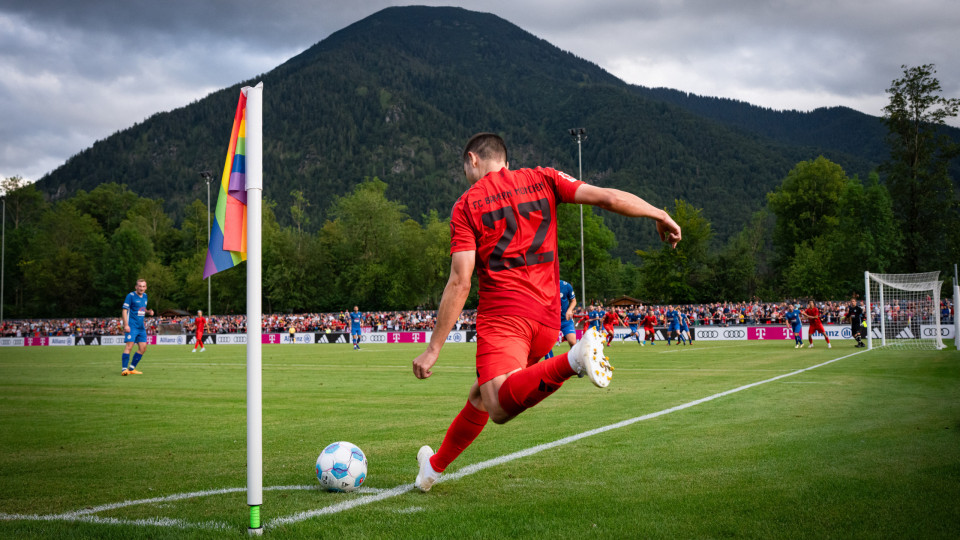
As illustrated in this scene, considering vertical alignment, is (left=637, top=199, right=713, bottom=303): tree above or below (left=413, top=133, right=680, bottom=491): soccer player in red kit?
above

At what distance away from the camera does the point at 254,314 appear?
4.03 m

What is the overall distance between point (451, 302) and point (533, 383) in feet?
2.46

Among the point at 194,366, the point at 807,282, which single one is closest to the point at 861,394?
the point at 194,366

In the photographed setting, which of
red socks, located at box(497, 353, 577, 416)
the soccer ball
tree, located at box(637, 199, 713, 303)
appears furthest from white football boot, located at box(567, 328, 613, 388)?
tree, located at box(637, 199, 713, 303)

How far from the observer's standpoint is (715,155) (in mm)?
163125

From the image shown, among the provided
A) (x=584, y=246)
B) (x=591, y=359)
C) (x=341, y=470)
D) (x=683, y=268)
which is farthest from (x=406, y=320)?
(x=591, y=359)

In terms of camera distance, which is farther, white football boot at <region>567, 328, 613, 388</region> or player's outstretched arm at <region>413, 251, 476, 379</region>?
player's outstretched arm at <region>413, 251, 476, 379</region>

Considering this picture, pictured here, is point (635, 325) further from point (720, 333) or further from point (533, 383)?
point (533, 383)

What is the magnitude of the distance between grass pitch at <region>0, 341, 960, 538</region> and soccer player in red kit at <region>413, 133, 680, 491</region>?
90 cm

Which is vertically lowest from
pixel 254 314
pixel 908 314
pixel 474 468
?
pixel 474 468

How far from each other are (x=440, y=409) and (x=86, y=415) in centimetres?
511

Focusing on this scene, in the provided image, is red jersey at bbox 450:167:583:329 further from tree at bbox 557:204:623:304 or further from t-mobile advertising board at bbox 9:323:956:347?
tree at bbox 557:204:623:304

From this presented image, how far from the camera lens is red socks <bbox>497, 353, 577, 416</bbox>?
12.1 ft

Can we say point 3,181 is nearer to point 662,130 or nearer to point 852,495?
point 852,495
